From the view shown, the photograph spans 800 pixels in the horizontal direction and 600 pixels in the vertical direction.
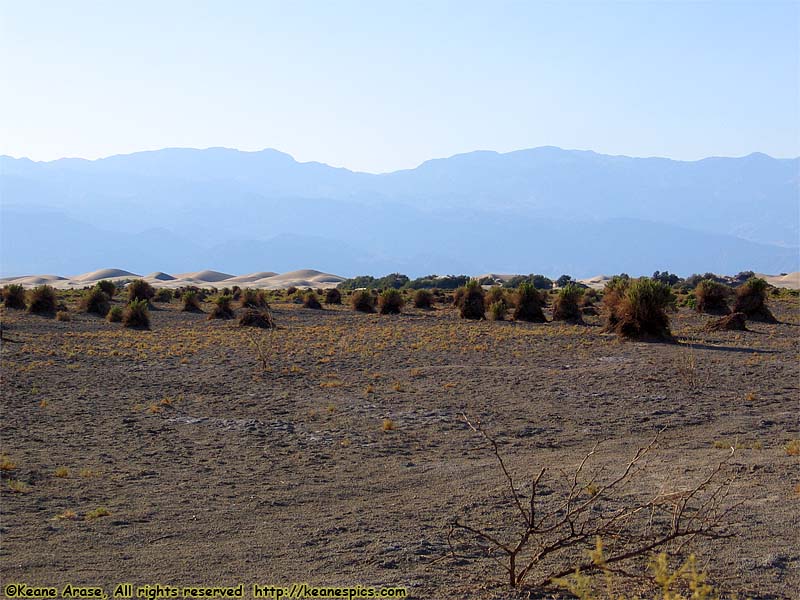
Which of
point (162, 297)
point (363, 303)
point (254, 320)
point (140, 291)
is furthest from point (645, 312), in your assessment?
point (162, 297)

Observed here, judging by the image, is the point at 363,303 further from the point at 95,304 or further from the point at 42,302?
the point at 42,302

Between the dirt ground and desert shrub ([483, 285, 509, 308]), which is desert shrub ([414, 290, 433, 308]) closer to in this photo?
desert shrub ([483, 285, 509, 308])

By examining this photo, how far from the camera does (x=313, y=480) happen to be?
9.79 meters

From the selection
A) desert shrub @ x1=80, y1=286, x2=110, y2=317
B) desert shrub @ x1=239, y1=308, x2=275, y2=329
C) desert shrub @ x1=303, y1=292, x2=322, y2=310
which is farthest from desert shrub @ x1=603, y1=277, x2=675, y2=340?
desert shrub @ x1=80, y1=286, x2=110, y2=317

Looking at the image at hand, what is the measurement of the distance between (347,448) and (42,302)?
30.6 m

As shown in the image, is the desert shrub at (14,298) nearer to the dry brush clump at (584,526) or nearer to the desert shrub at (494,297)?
the desert shrub at (494,297)

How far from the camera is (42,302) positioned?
38094mm

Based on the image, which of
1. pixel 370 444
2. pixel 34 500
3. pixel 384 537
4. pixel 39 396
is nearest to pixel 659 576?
pixel 384 537

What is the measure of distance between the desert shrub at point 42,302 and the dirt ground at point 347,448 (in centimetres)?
1442

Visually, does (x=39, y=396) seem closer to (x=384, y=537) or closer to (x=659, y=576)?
(x=384, y=537)

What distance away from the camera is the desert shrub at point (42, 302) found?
1487 inches

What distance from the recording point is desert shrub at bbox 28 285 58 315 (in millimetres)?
37781

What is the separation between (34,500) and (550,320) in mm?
28025

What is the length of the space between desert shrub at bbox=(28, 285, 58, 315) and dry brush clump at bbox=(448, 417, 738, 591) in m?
33.3
